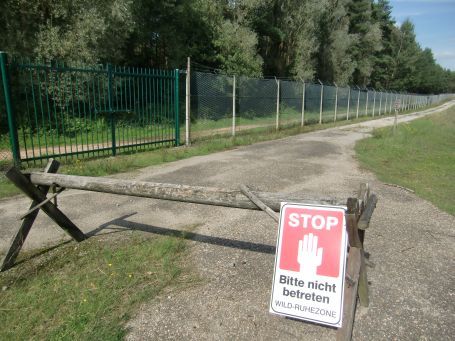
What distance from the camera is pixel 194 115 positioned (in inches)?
477

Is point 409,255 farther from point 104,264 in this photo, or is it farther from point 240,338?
point 104,264

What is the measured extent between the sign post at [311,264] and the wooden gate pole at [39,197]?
8.23 ft

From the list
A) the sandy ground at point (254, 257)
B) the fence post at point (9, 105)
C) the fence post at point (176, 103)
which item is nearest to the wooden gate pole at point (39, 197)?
the sandy ground at point (254, 257)

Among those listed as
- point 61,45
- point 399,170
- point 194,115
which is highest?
point 61,45

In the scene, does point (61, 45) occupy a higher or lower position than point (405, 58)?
lower

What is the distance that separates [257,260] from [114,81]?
23.4 feet

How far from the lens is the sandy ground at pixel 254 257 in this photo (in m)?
2.65

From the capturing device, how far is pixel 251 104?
13930 millimetres

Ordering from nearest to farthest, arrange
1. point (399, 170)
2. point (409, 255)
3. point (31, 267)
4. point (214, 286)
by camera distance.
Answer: point (214, 286)
point (31, 267)
point (409, 255)
point (399, 170)

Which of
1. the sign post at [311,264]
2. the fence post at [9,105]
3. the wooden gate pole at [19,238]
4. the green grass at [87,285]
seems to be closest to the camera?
the sign post at [311,264]

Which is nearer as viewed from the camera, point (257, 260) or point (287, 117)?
point (257, 260)

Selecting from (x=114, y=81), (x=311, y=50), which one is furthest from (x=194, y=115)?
(x=311, y=50)

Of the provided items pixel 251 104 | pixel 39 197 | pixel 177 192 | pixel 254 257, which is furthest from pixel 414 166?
pixel 39 197

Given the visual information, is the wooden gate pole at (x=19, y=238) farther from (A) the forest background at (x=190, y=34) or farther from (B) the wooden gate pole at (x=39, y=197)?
(A) the forest background at (x=190, y=34)
